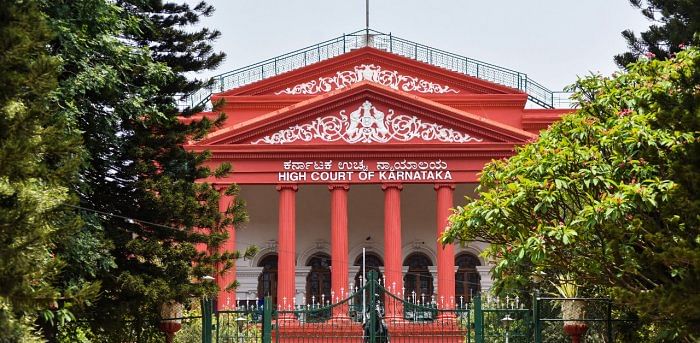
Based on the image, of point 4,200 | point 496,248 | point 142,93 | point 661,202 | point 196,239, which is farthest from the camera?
point 196,239

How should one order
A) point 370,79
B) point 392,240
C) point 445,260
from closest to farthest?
point 445,260 < point 392,240 < point 370,79

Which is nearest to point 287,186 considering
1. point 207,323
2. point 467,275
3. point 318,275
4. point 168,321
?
point 318,275

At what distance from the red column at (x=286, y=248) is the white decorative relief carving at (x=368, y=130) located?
4.53 ft

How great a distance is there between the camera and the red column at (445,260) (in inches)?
1033

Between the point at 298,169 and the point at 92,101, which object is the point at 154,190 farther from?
the point at 298,169

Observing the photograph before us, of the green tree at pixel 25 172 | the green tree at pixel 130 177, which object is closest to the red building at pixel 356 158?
the green tree at pixel 130 177

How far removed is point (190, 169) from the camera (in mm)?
18234

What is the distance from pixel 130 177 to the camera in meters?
16.8

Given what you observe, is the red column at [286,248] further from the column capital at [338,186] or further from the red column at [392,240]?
the red column at [392,240]

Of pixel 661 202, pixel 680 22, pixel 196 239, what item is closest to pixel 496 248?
pixel 661 202

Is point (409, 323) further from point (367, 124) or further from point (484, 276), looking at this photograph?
point (484, 276)

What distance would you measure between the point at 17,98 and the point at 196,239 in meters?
6.94

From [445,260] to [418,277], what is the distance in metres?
3.48

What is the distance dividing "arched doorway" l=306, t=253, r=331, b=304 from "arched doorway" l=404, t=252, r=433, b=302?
7.31 ft
